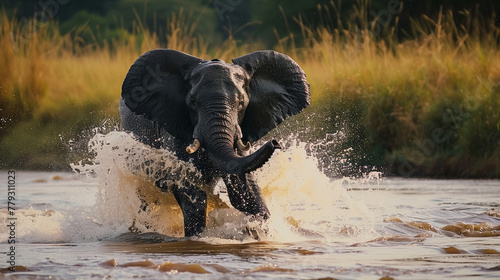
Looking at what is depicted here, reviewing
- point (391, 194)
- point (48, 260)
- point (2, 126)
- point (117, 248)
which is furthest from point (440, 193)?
point (2, 126)

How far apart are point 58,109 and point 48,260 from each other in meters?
10.4

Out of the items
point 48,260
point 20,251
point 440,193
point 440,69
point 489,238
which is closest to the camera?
point 48,260

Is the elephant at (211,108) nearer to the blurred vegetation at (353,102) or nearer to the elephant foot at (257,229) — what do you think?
the elephant foot at (257,229)

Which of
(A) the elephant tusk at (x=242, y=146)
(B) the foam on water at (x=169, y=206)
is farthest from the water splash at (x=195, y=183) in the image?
(A) the elephant tusk at (x=242, y=146)

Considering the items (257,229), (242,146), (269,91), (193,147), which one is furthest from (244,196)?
(269,91)

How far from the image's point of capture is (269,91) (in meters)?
8.62

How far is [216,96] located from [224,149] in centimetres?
48

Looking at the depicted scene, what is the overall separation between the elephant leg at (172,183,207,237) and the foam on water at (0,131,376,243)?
0.27 ft

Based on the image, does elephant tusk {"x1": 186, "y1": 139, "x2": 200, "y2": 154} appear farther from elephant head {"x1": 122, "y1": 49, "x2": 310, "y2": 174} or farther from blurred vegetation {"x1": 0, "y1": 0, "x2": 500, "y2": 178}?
blurred vegetation {"x1": 0, "y1": 0, "x2": 500, "y2": 178}

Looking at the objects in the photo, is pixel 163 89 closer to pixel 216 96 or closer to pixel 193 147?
pixel 216 96

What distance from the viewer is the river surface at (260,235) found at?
6.32 m

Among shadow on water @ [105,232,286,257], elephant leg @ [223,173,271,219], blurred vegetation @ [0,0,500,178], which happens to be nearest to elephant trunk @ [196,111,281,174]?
elephant leg @ [223,173,271,219]

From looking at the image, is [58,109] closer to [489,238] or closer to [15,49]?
[15,49]

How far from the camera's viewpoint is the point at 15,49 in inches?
658
